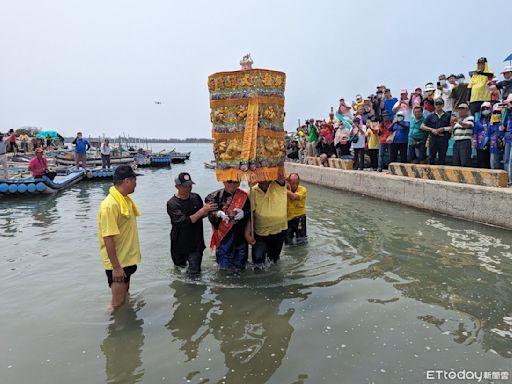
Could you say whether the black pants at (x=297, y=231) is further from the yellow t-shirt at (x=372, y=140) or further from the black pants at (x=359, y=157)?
the black pants at (x=359, y=157)

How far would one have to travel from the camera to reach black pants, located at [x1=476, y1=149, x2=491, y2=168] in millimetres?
10539

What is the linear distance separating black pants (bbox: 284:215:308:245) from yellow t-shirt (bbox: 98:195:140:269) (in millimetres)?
3522

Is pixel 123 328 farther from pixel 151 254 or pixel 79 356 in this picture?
pixel 151 254

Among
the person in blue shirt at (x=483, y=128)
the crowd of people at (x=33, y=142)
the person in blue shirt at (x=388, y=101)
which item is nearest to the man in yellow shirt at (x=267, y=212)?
the person in blue shirt at (x=483, y=128)

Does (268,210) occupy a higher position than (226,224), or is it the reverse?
(268,210)

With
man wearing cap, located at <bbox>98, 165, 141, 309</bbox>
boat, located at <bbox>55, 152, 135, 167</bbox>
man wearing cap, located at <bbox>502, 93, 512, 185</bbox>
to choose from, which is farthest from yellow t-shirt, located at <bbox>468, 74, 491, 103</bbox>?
boat, located at <bbox>55, 152, 135, 167</bbox>

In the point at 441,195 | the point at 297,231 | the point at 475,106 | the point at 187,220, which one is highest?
the point at 475,106

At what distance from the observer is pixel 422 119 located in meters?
11.6

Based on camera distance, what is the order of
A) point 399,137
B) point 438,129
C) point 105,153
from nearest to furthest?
point 438,129
point 399,137
point 105,153

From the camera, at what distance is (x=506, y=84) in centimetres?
1020

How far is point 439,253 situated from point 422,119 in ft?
19.8

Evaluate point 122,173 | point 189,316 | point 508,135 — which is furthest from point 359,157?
point 122,173

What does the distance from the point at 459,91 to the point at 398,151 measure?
100 inches

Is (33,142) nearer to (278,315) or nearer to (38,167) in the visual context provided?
(38,167)
